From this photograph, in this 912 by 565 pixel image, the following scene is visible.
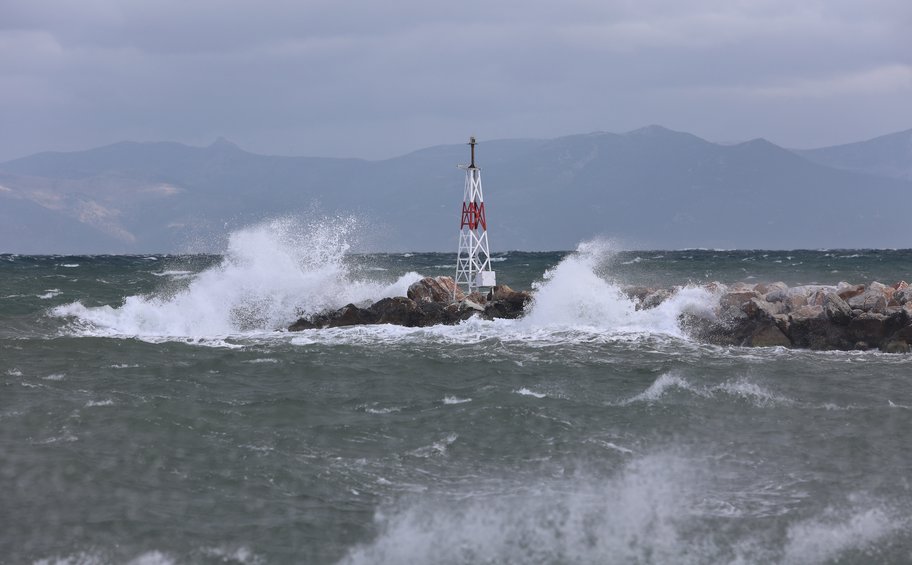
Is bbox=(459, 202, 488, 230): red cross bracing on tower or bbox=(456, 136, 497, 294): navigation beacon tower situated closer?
Result: bbox=(456, 136, 497, 294): navigation beacon tower

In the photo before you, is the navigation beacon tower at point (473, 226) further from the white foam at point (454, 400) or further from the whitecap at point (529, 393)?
the white foam at point (454, 400)

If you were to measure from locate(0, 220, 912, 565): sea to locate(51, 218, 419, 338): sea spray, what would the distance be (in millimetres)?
3741

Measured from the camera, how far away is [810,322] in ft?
77.0

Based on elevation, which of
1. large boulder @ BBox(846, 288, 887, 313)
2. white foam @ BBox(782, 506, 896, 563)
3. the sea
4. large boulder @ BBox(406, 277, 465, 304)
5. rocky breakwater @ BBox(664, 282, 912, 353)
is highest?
large boulder @ BBox(406, 277, 465, 304)

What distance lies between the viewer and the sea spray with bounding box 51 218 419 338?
96.1 ft

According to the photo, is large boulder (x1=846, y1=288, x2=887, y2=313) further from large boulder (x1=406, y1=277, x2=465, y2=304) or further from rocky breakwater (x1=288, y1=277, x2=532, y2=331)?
large boulder (x1=406, y1=277, x2=465, y2=304)

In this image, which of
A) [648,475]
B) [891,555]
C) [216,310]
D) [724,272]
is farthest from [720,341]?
[724,272]

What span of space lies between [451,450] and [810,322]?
13035 mm

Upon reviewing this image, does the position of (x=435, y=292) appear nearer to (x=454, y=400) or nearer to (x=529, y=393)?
(x=529, y=393)

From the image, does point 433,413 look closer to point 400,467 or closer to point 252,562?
point 400,467

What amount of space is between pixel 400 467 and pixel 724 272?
179 ft

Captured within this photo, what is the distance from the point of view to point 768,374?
19.0 m

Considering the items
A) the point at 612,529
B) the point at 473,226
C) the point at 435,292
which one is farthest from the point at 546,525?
the point at 473,226

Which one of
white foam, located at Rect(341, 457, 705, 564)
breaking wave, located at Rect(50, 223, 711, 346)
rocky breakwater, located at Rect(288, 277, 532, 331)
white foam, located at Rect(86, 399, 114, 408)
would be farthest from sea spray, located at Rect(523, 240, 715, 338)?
white foam, located at Rect(341, 457, 705, 564)
